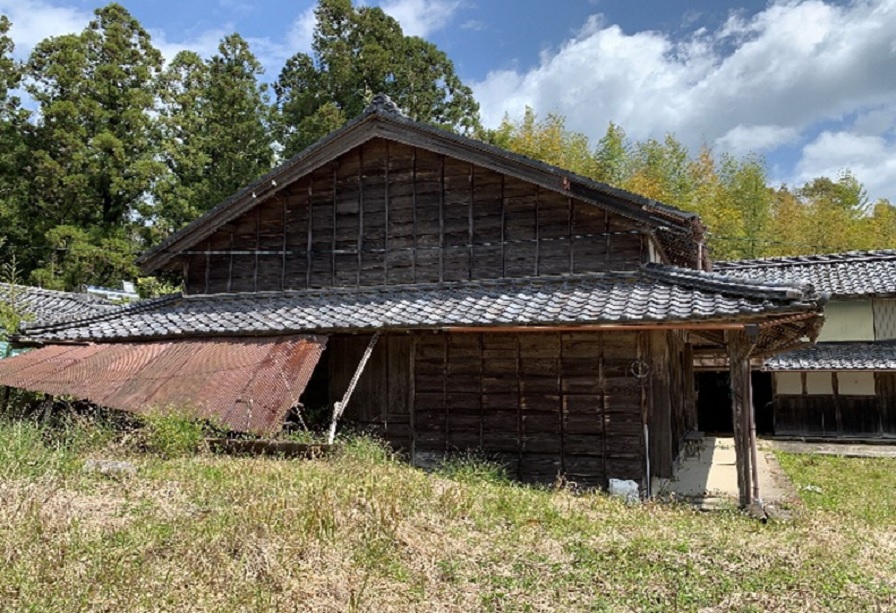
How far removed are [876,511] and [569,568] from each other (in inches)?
257

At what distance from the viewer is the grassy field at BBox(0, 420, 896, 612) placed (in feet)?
14.2

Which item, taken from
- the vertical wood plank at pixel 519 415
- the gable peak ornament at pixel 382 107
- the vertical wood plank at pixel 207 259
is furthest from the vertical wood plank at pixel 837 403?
the vertical wood plank at pixel 207 259

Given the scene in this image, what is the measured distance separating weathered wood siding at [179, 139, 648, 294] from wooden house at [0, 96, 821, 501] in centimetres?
3

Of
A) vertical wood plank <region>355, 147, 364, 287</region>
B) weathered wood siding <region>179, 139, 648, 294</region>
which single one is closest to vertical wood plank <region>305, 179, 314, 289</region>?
weathered wood siding <region>179, 139, 648, 294</region>

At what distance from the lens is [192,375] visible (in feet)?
34.0

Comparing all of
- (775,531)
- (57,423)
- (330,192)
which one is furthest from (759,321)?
(57,423)

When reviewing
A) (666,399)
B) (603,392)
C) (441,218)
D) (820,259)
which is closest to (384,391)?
(441,218)

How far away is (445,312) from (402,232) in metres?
2.53

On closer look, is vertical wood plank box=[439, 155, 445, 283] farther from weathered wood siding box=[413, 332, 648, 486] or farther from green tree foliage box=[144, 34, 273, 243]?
green tree foliage box=[144, 34, 273, 243]

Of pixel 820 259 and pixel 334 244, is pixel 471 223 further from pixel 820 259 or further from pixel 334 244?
pixel 820 259

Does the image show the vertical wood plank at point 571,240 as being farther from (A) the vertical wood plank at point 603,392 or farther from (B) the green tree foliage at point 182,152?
(B) the green tree foliage at point 182,152

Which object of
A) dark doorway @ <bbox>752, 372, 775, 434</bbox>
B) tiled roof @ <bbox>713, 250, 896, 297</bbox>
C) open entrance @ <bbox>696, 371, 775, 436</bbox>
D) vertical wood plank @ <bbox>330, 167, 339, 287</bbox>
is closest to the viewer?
vertical wood plank @ <bbox>330, 167, 339, 287</bbox>

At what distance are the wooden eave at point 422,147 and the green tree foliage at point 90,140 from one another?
15.5 m

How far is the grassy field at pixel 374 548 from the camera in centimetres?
432
